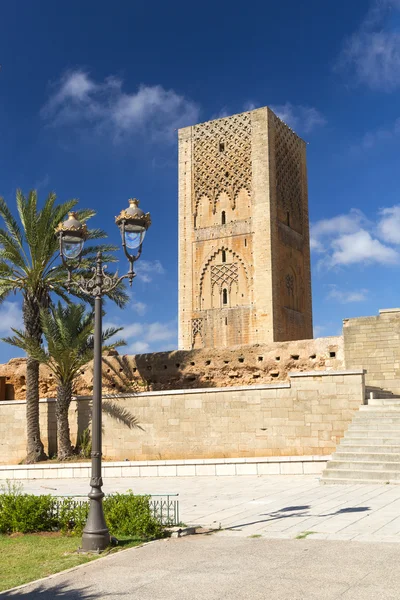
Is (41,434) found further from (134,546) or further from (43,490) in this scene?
(134,546)

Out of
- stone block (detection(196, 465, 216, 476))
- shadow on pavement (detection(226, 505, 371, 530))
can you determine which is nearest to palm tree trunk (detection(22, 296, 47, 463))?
stone block (detection(196, 465, 216, 476))

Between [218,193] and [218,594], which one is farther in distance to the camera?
[218,193]

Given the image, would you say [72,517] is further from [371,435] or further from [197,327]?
[197,327]

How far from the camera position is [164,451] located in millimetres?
16047

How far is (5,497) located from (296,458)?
684cm

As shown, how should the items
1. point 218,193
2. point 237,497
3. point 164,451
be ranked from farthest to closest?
point 218,193, point 164,451, point 237,497

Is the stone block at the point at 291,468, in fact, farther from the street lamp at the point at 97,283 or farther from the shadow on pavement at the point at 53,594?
the shadow on pavement at the point at 53,594

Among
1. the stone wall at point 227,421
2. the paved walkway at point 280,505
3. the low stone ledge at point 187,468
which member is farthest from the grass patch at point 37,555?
the stone wall at point 227,421

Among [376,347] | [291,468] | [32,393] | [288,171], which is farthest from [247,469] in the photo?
[288,171]

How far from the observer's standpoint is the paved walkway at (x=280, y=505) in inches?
285

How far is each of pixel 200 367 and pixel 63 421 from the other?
4712 millimetres

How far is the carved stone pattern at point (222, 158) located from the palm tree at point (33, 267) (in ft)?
40.5

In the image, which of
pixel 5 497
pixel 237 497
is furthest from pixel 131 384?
pixel 5 497

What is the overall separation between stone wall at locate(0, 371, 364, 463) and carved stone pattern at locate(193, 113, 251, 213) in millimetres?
13968
